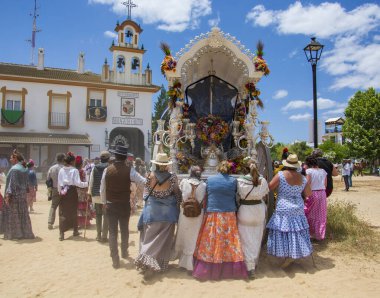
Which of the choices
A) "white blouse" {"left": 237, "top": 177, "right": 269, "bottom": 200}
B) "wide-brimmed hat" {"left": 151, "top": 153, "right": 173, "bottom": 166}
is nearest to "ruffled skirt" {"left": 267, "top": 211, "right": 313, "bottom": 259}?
"white blouse" {"left": 237, "top": 177, "right": 269, "bottom": 200}

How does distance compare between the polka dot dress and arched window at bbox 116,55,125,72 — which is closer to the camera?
the polka dot dress

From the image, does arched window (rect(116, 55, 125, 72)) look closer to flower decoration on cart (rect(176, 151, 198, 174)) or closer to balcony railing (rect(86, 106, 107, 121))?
balcony railing (rect(86, 106, 107, 121))

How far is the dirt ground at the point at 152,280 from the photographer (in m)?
4.21

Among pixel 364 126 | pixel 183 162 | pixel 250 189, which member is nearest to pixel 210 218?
pixel 250 189

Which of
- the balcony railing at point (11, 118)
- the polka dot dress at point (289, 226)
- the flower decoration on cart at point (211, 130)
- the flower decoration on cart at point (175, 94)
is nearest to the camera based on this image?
the polka dot dress at point (289, 226)

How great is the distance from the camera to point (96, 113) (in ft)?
86.6

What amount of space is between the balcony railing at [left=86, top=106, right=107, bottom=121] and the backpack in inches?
905

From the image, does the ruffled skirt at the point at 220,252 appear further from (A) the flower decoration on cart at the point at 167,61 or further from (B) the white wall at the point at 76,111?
(B) the white wall at the point at 76,111

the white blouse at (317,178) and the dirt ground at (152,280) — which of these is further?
the white blouse at (317,178)

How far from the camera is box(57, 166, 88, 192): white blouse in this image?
6.87m

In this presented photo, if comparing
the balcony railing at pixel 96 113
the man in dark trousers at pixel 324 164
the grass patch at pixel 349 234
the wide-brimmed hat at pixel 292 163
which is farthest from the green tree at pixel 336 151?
the wide-brimmed hat at pixel 292 163

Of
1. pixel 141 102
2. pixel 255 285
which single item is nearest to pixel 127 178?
pixel 255 285

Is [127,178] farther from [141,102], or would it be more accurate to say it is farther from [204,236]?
[141,102]

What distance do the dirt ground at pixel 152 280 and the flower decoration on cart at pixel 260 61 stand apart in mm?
3843
